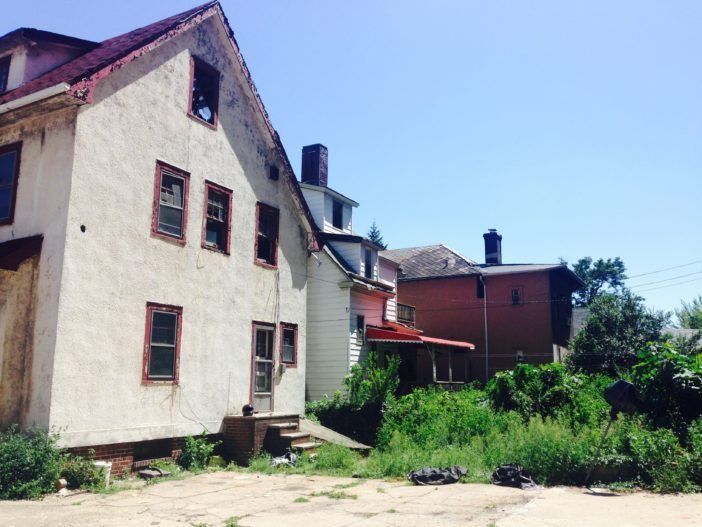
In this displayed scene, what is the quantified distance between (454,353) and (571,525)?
26608 millimetres

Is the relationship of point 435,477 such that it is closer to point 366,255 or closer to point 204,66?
point 204,66

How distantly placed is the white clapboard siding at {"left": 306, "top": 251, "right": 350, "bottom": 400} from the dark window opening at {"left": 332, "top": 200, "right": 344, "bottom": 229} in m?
3.80

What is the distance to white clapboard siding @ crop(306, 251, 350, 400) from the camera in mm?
21562

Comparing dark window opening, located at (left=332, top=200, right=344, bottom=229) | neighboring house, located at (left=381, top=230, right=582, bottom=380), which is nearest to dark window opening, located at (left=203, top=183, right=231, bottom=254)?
dark window opening, located at (left=332, top=200, right=344, bottom=229)

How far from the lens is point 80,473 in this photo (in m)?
9.95

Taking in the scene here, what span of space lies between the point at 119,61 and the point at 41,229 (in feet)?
12.1

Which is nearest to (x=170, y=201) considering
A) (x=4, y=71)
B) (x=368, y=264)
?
(x=4, y=71)

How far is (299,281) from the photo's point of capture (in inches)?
679

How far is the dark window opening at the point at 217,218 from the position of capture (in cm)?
1424

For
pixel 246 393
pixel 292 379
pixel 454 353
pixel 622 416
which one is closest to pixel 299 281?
pixel 292 379

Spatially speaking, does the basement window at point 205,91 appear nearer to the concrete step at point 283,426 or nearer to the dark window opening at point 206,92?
the dark window opening at point 206,92

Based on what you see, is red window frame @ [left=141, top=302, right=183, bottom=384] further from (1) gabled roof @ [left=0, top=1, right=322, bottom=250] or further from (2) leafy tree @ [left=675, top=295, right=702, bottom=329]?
(2) leafy tree @ [left=675, top=295, right=702, bottom=329]

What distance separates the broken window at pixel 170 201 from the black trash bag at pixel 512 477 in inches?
321

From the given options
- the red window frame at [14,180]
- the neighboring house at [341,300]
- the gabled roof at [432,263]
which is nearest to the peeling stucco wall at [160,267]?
the red window frame at [14,180]
